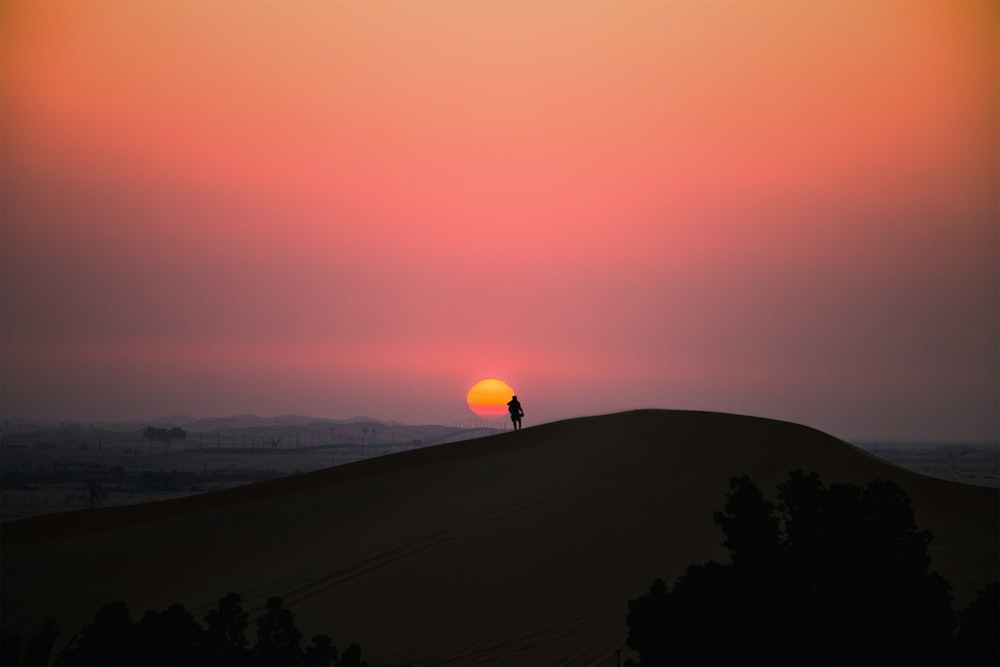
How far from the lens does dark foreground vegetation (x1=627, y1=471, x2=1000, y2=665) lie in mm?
10734

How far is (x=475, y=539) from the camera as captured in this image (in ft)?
81.2

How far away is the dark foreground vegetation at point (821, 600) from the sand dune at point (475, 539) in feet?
19.7

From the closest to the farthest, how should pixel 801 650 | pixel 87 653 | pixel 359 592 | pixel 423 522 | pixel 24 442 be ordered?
pixel 801 650
pixel 87 653
pixel 359 592
pixel 423 522
pixel 24 442

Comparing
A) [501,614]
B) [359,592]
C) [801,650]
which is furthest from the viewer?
[359,592]

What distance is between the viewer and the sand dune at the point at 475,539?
64.8 ft

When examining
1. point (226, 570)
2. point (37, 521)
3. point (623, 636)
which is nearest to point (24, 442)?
point (37, 521)

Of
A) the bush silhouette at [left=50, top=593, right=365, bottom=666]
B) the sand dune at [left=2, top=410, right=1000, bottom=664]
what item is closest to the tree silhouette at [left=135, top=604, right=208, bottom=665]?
the bush silhouette at [left=50, top=593, right=365, bottom=666]

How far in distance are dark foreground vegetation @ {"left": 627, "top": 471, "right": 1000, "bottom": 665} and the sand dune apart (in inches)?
237

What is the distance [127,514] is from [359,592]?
14926 mm

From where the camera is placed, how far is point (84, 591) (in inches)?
997

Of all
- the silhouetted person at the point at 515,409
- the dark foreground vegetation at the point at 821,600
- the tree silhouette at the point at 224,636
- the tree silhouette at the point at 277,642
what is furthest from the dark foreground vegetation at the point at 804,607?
the silhouetted person at the point at 515,409

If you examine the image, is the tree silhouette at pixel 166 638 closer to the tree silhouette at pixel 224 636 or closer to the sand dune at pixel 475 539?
the tree silhouette at pixel 224 636

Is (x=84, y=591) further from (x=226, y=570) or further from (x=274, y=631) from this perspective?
(x=274, y=631)

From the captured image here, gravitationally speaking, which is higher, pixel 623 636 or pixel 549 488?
pixel 549 488
